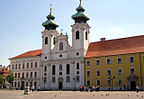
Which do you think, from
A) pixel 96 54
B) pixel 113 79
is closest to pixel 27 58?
pixel 96 54

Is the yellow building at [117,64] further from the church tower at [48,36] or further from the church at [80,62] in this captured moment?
the church tower at [48,36]

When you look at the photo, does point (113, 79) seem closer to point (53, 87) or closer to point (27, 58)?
point (53, 87)

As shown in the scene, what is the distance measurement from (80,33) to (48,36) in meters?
11.0

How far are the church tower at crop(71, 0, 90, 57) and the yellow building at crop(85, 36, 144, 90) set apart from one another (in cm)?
225

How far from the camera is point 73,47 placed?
56.2m

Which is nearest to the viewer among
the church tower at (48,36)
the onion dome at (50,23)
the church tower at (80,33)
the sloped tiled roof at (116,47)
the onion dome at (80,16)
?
the sloped tiled roof at (116,47)

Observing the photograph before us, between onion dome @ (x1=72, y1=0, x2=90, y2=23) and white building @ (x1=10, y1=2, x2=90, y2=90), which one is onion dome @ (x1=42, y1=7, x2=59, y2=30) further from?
onion dome @ (x1=72, y1=0, x2=90, y2=23)

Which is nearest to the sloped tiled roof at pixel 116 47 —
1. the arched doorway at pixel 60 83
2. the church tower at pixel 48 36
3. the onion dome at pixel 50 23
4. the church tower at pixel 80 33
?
the church tower at pixel 80 33

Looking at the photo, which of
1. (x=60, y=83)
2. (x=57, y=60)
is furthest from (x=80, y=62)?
(x=60, y=83)

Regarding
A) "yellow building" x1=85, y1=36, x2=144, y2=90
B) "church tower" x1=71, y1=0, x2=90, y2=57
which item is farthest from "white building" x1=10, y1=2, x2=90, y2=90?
"yellow building" x1=85, y1=36, x2=144, y2=90

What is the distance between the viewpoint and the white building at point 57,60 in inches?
2159

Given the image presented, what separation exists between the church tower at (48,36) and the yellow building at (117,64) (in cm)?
1236

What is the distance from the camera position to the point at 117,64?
4881 cm

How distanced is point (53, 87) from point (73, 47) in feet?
39.7
